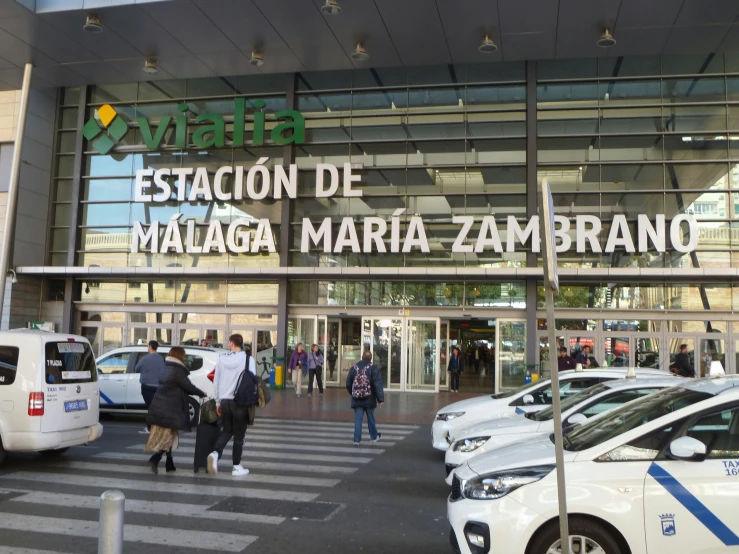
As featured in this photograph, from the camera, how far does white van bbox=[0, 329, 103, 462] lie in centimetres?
920

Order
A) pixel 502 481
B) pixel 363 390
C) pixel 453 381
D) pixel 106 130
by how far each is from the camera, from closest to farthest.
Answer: pixel 502 481
pixel 363 390
pixel 453 381
pixel 106 130

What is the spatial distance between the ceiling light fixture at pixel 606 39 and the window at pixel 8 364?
728 inches

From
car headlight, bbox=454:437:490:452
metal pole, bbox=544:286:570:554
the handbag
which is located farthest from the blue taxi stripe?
the handbag

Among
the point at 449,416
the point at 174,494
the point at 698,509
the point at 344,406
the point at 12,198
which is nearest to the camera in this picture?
the point at 698,509

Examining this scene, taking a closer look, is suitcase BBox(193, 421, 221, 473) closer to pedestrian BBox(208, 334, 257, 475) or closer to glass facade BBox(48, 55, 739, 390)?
pedestrian BBox(208, 334, 257, 475)

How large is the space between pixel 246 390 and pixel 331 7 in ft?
42.7

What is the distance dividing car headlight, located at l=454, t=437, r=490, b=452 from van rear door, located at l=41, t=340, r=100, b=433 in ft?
17.8

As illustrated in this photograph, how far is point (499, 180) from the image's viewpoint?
2531cm

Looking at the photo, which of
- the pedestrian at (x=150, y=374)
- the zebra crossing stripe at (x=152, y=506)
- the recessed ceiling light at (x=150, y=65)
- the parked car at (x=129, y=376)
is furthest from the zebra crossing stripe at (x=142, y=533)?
the recessed ceiling light at (x=150, y=65)

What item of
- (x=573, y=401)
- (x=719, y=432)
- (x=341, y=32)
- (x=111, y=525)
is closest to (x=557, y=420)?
(x=719, y=432)

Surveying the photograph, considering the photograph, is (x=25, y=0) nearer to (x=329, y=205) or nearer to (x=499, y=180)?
(x=329, y=205)

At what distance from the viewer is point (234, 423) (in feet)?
31.1

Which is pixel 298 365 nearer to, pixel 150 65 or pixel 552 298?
pixel 150 65

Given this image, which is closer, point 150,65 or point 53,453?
point 53,453
